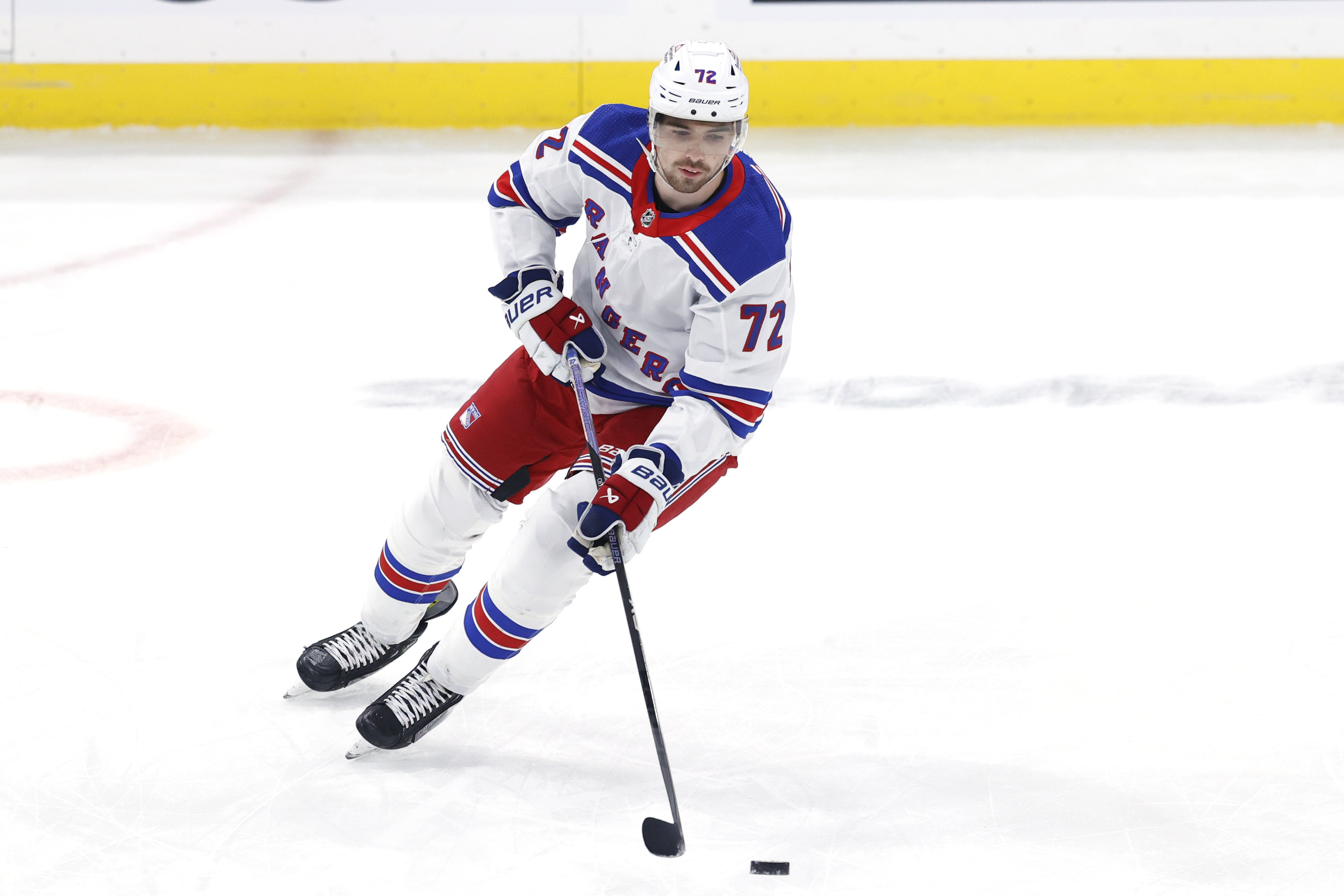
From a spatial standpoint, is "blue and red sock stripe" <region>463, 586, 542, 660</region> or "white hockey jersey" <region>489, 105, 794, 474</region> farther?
"blue and red sock stripe" <region>463, 586, 542, 660</region>

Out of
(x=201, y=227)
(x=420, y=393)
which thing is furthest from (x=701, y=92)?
(x=201, y=227)

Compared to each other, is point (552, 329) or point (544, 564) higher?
point (552, 329)

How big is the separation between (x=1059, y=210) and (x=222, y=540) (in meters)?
3.80

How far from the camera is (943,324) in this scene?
14.2ft

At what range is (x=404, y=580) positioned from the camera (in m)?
2.29

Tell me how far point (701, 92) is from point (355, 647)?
1.09 m

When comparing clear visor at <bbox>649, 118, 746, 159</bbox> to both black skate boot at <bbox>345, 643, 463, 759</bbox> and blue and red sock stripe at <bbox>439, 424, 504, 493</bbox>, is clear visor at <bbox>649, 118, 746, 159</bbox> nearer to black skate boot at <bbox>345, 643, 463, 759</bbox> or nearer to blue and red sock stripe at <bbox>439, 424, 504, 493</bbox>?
blue and red sock stripe at <bbox>439, 424, 504, 493</bbox>

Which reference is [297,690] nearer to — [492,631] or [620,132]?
[492,631]

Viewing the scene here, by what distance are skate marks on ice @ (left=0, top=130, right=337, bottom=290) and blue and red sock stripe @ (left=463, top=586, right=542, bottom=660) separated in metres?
3.11

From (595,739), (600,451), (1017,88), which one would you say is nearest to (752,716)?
(595,739)

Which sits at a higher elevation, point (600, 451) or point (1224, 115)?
point (600, 451)

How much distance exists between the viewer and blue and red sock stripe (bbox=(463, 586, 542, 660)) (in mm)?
2084

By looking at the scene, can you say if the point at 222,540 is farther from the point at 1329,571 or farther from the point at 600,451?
the point at 1329,571

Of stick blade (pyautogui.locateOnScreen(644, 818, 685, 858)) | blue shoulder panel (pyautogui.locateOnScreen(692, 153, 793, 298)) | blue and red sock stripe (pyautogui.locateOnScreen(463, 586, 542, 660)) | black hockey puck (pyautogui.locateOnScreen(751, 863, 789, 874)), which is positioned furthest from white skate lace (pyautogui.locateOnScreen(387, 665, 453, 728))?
blue shoulder panel (pyautogui.locateOnScreen(692, 153, 793, 298))
